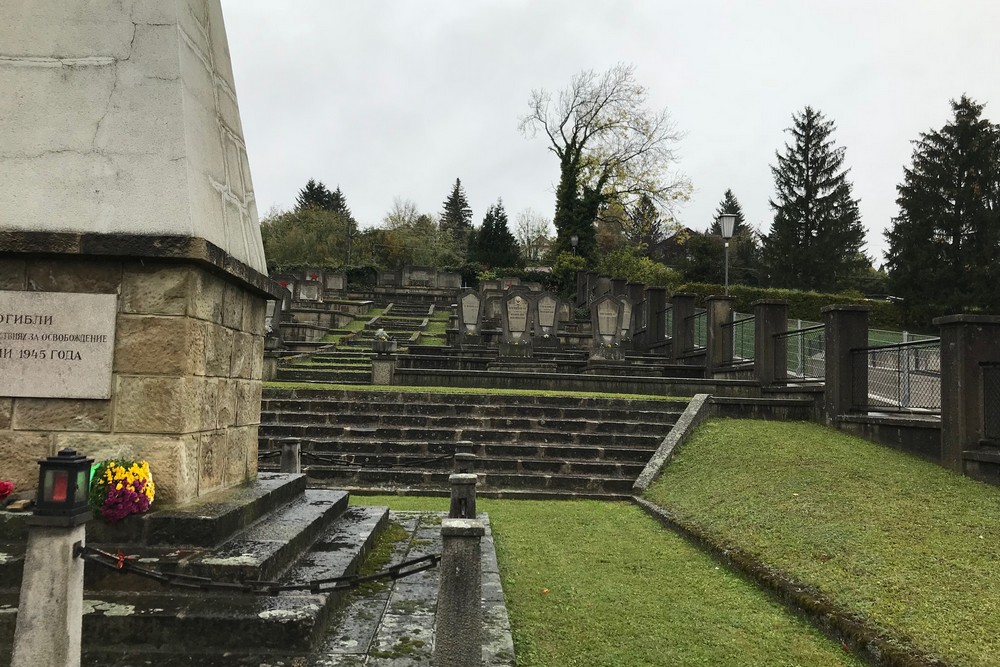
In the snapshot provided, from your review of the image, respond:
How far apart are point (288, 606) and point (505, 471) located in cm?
679

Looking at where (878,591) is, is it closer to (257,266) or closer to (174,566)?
(174,566)

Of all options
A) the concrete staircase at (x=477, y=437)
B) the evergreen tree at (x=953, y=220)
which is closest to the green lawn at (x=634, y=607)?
the concrete staircase at (x=477, y=437)

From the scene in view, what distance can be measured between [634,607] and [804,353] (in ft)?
35.2

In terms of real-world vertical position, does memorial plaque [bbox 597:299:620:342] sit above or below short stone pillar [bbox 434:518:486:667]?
above

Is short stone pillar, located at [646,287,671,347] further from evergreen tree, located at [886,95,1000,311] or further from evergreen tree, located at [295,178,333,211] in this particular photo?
evergreen tree, located at [295,178,333,211]

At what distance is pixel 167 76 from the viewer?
416 centimetres

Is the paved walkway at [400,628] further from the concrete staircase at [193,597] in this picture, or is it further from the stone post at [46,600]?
the stone post at [46,600]

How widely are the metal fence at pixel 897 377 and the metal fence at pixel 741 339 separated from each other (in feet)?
17.8

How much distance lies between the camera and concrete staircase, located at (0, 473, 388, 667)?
3.11 meters

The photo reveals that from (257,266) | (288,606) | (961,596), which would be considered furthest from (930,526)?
(257,266)

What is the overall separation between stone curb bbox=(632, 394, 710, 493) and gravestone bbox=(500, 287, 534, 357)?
859cm

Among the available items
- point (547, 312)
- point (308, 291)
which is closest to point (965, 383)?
point (547, 312)

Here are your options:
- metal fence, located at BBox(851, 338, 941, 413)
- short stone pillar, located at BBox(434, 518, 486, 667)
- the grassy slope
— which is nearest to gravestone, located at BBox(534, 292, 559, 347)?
the grassy slope

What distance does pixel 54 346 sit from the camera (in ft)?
12.4
